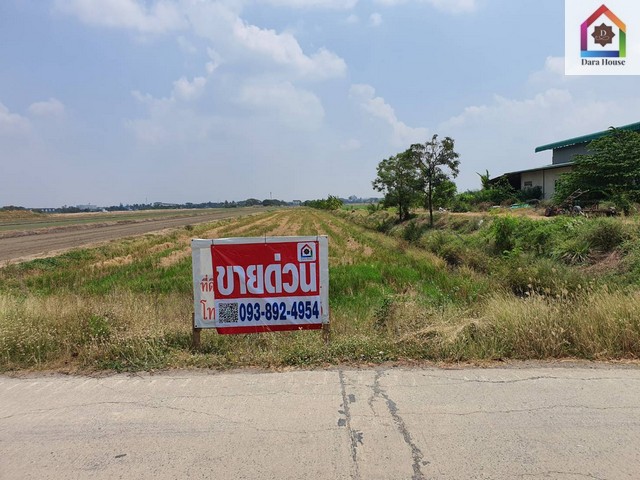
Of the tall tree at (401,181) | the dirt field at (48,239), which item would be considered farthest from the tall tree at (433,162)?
the dirt field at (48,239)

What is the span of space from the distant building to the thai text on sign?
3235 cm

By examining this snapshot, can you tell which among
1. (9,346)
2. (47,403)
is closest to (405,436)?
(47,403)

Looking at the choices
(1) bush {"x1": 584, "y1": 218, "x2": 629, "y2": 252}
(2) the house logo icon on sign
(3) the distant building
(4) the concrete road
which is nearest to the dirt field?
(4) the concrete road

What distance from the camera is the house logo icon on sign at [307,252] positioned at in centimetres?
510

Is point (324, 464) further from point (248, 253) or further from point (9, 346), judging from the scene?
point (9, 346)

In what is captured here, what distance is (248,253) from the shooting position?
5.03 meters

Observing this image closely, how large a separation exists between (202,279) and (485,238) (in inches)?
663

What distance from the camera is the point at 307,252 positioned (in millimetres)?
5109

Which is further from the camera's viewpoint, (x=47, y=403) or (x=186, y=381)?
(x=186, y=381)

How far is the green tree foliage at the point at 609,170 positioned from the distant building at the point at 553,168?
953cm

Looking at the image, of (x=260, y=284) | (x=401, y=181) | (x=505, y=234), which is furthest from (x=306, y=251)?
(x=401, y=181)

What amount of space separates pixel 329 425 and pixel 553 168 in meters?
37.2

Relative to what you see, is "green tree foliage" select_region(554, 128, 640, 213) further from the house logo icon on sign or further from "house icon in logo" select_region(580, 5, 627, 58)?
the house logo icon on sign

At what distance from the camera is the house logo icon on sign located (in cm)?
510
